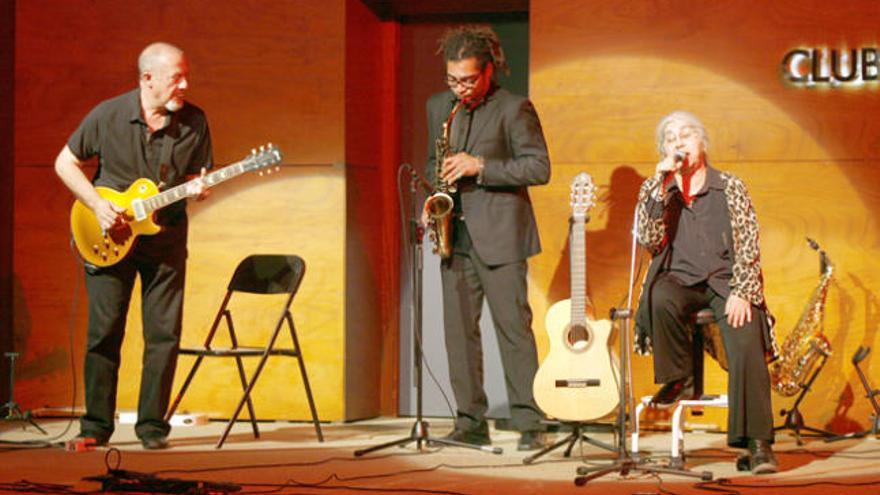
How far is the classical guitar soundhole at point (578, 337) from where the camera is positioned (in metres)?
6.17

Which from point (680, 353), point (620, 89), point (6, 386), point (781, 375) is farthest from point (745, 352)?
point (6, 386)

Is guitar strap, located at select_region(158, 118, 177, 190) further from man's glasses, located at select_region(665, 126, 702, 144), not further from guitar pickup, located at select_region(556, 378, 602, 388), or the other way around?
man's glasses, located at select_region(665, 126, 702, 144)

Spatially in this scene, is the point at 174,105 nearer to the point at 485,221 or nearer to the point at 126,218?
the point at 126,218

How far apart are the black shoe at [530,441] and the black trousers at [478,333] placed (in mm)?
25

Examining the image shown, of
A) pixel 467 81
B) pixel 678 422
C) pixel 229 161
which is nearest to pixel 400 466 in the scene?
pixel 678 422

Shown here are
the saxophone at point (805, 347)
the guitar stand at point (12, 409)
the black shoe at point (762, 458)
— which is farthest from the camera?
the guitar stand at point (12, 409)

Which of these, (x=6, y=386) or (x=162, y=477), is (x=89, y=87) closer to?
(x=6, y=386)

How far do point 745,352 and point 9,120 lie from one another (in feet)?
16.6

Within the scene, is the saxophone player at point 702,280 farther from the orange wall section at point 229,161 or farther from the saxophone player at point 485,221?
the orange wall section at point 229,161

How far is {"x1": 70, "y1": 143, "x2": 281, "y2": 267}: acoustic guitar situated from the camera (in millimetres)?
6160

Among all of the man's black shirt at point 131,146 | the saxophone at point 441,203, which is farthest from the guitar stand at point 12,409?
the saxophone at point 441,203

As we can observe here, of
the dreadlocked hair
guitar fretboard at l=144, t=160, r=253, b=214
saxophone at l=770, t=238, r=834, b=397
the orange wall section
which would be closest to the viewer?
guitar fretboard at l=144, t=160, r=253, b=214

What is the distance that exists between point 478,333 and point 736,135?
1864mm

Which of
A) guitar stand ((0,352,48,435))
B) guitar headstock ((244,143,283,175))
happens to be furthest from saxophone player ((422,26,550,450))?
guitar stand ((0,352,48,435))
